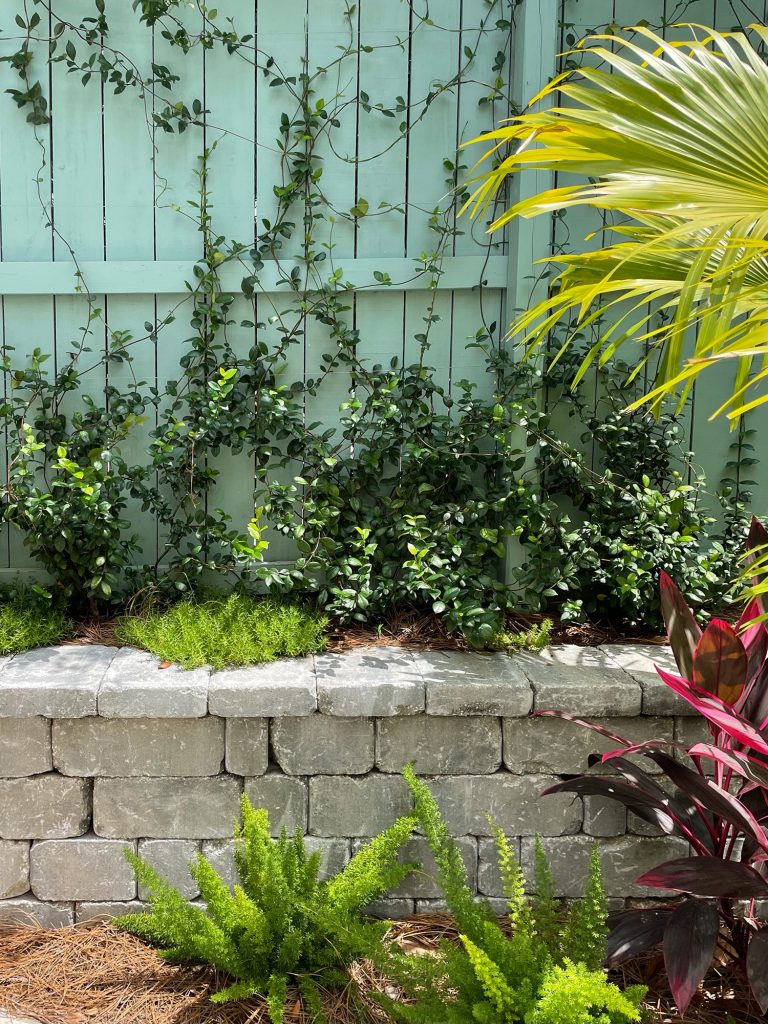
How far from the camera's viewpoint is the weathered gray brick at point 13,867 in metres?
2.40

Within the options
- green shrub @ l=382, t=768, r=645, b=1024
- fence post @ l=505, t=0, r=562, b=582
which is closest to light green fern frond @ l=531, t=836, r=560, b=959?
green shrub @ l=382, t=768, r=645, b=1024

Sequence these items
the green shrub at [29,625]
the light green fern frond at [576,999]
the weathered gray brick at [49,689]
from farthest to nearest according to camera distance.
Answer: the green shrub at [29,625], the weathered gray brick at [49,689], the light green fern frond at [576,999]

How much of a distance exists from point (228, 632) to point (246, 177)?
145 centimetres

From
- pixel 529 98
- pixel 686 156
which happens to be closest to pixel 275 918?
pixel 686 156

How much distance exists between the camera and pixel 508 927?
7.97ft

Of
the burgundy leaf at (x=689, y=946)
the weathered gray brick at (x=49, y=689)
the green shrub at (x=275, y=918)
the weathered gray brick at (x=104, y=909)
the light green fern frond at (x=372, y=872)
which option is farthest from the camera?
the weathered gray brick at (x=104, y=909)

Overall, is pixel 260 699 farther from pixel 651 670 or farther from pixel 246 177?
pixel 246 177

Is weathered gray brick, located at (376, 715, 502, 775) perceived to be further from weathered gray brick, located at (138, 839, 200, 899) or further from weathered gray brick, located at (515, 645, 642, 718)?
weathered gray brick, located at (138, 839, 200, 899)

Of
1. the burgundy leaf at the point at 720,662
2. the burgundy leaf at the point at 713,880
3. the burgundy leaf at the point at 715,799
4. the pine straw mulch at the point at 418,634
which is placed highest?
the burgundy leaf at the point at 720,662

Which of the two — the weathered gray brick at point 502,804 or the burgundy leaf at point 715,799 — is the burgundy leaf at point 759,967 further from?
the weathered gray brick at point 502,804

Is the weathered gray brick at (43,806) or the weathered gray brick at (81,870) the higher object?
the weathered gray brick at (43,806)

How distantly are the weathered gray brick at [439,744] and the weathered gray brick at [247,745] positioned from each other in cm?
30

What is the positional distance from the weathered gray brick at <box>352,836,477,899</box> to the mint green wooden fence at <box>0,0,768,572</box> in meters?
1.51

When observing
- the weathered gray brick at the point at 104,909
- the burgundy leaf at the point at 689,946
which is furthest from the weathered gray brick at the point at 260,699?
the burgundy leaf at the point at 689,946
